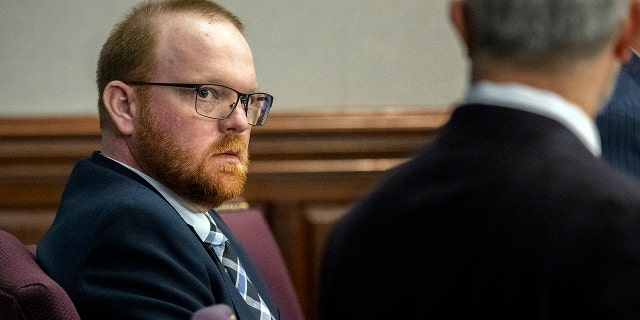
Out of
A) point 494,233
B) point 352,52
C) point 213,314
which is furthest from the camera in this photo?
point 352,52

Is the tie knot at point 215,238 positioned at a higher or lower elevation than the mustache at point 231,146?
lower

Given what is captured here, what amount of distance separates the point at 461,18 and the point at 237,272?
3.16 feet

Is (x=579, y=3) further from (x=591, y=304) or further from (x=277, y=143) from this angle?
(x=277, y=143)

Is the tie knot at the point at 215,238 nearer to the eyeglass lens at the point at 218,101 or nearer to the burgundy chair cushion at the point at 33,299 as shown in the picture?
the eyeglass lens at the point at 218,101

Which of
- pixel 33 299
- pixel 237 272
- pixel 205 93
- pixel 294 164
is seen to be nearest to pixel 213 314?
pixel 33 299

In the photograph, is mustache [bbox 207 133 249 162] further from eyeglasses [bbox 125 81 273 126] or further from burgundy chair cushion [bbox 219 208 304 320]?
burgundy chair cushion [bbox 219 208 304 320]

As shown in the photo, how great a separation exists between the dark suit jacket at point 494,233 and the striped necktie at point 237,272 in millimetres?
799

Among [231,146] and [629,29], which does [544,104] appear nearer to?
[629,29]

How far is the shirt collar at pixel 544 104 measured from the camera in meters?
0.90

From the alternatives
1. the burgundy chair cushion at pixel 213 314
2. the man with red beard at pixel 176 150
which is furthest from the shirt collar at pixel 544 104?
the man with red beard at pixel 176 150

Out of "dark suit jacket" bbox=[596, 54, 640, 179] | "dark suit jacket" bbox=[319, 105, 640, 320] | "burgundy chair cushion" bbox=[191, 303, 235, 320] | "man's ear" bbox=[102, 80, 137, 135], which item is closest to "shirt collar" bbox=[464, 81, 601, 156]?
"dark suit jacket" bbox=[319, 105, 640, 320]

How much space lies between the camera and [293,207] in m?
3.11

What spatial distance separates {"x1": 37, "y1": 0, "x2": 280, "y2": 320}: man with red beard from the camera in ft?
5.32

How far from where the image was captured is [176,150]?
5.99 ft
